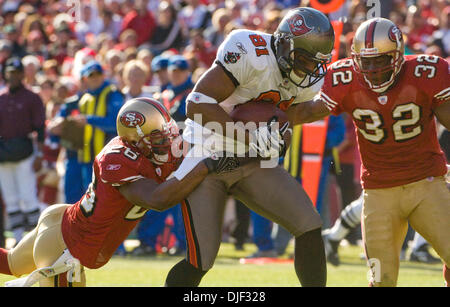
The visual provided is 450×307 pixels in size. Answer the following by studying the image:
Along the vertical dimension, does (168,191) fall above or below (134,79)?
above

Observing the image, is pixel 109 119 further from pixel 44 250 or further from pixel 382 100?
pixel 382 100

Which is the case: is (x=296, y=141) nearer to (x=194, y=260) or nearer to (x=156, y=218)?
(x=156, y=218)

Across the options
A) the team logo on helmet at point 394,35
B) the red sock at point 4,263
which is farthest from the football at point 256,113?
the red sock at point 4,263

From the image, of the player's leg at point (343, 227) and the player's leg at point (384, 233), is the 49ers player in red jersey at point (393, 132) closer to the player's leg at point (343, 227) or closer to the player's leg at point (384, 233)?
the player's leg at point (384, 233)

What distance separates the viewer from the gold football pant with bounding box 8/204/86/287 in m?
4.63

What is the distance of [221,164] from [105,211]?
0.69 meters

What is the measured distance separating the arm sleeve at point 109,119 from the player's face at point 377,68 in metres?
3.87

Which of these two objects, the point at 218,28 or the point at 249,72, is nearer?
the point at 249,72

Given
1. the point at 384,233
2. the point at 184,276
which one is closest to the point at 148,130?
the point at 184,276

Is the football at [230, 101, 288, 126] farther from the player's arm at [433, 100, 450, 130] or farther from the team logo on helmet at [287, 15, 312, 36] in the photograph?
the player's arm at [433, 100, 450, 130]

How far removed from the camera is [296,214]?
4.43m

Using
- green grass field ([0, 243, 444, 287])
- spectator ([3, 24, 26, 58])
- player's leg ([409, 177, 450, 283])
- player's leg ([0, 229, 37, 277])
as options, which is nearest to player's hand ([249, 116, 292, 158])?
player's leg ([409, 177, 450, 283])

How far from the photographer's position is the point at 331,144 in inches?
318

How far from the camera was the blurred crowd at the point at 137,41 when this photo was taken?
8.43 m
